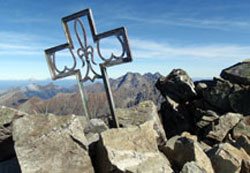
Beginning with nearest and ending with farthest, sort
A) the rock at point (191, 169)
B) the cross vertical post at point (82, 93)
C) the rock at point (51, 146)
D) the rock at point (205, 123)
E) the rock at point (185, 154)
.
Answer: the rock at point (191, 169) → the rock at point (51, 146) → the rock at point (185, 154) → the cross vertical post at point (82, 93) → the rock at point (205, 123)

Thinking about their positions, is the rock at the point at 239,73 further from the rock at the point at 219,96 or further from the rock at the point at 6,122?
the rock at the point at 6,122

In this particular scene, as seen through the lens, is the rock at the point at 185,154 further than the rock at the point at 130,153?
Yes

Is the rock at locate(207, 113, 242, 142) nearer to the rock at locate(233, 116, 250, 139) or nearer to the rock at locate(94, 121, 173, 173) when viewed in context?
the rock at locate(233, 116, 250, 139)

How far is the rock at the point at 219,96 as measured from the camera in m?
18.2

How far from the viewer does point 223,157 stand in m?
7.30

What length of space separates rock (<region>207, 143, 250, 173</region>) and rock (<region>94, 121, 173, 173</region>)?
196cm

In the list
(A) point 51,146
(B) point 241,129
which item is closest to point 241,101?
(B) point 241,129

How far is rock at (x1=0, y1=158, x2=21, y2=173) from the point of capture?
8.05 metres

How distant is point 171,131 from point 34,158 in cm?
1405

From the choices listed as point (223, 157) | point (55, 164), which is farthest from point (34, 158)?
point (223, 157)

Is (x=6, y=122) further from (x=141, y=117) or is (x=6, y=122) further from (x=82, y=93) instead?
(x=141, y=117)

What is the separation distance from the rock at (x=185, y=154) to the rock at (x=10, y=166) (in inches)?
223

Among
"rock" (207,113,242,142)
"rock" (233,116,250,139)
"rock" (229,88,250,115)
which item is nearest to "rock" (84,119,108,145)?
"rock" (207,113,242,142)

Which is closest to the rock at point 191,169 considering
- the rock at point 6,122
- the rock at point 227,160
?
the rock at point 227,160
